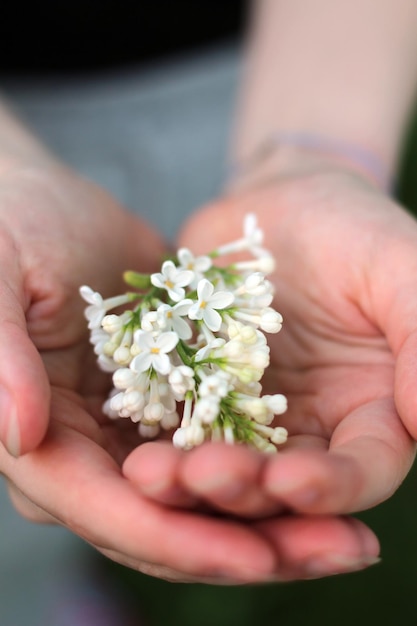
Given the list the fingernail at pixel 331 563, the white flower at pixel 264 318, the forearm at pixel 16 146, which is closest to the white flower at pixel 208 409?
the white flower at pixel 264 318

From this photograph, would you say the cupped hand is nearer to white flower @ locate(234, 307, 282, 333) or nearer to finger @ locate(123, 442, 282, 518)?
finger @ locate(123, 442, 282, 518)

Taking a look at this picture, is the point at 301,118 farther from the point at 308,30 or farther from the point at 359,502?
the point at 359,502

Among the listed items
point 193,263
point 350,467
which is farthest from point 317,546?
point 193,263

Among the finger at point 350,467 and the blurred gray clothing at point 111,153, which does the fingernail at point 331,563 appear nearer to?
the finger at point 350,467

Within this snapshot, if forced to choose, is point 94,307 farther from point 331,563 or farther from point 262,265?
point 331,563

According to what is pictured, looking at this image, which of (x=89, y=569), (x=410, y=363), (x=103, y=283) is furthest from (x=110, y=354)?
(x=89, y=569)

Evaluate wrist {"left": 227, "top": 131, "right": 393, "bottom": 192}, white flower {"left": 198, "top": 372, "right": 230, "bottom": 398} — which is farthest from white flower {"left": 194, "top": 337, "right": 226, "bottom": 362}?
wrist {"left": 227, "top": 131, "right": 393, "bottom": 192}
